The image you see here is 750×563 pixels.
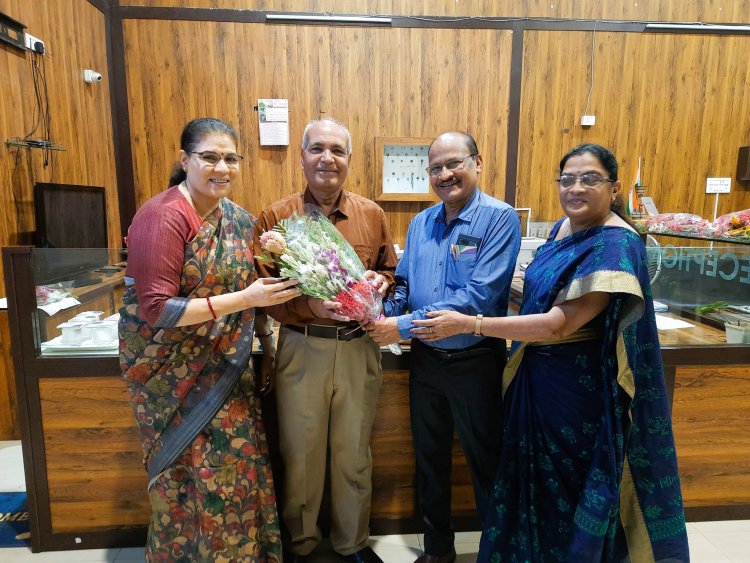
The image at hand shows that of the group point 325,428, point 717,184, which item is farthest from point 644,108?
point 325,428

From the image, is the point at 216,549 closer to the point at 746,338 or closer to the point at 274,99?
the point at 746,338

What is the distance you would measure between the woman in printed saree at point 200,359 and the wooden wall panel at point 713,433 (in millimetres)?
1840

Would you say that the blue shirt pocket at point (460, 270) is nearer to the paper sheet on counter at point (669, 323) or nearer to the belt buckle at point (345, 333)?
the belt buckle at point (345, 333)

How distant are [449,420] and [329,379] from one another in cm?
50

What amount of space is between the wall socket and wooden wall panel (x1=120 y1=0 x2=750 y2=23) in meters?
1.39

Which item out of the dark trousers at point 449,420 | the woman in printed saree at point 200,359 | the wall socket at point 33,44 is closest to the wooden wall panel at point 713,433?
the dark trousers at point 449,420

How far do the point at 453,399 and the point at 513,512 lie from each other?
425mm

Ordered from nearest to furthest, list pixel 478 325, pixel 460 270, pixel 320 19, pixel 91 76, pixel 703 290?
pixel 478 325, pixel 460 270, pixel 703 290, pixel 91 76, pixel 320 19

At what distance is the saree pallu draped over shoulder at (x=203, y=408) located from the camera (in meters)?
1.51

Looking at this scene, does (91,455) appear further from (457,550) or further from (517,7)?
(517,7)

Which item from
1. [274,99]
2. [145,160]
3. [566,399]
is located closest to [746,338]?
[566,399]

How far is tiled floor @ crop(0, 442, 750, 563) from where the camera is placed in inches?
77.7

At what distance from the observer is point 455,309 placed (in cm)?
160

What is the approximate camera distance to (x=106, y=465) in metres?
2.00
